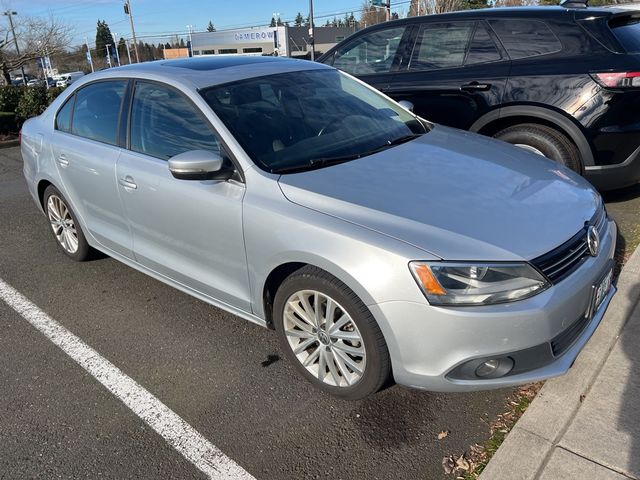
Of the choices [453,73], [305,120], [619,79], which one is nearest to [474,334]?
[305,120]

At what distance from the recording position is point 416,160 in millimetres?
2971

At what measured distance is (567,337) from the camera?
7.78 ft

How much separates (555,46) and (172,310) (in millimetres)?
3963

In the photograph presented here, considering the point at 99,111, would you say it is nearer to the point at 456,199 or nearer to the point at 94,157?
Result: the point at 94,157

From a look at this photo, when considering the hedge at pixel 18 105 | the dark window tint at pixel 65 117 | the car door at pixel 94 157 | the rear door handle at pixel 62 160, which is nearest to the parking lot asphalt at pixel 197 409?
the car door at pixel 94 157

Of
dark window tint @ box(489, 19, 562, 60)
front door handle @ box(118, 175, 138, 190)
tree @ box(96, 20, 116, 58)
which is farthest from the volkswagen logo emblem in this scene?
tree @ box(96, 20, 116, 58)

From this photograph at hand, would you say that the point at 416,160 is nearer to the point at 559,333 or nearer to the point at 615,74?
the point at 559,333

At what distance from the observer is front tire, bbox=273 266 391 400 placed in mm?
2367

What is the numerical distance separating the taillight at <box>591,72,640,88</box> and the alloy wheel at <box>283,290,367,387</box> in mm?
3310

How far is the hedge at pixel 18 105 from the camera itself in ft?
38.8

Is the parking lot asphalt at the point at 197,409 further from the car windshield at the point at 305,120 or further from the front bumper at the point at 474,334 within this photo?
the car windshield at the point at 305,120

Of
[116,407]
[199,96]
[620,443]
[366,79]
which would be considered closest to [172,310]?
[116,407]

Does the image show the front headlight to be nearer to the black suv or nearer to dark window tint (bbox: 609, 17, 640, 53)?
the black suv

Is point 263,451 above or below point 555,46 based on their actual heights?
below
